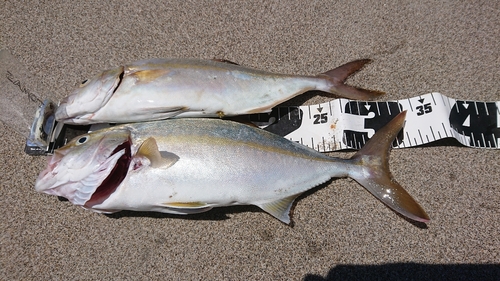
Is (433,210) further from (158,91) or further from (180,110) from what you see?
(158,91)

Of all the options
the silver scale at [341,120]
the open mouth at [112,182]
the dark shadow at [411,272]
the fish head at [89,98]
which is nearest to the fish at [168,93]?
the fish head at [89,98]

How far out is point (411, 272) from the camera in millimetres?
1781

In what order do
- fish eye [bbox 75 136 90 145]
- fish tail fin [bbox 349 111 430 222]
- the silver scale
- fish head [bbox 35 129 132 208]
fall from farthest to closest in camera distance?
1. the silver scale
2. fish tail fin [bbox 349 111 430 222]
3. fish eye [bbox 75 136 90 145]
4. fish head [bbox 35 129 132 208]

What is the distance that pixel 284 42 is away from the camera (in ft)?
7.85

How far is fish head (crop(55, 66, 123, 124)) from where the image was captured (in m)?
1.81

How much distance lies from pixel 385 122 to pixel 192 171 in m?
1.31

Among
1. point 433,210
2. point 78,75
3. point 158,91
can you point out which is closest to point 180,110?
point 158,91

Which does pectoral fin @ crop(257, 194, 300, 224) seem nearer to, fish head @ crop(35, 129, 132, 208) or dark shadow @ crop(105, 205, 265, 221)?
dark shadow @ crop(105, 205, 265, 221)

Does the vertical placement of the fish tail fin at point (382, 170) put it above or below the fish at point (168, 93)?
below

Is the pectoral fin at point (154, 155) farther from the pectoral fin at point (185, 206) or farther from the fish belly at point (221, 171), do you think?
the pectoral fin at point (185, 206)

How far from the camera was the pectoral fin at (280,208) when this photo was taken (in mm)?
1756

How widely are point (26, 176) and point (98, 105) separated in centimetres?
72

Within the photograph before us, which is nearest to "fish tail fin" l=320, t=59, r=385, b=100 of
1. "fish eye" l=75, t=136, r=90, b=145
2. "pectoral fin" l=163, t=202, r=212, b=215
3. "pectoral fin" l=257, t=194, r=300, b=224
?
"pectoral fin" l=257, t=194, r=300, b=224

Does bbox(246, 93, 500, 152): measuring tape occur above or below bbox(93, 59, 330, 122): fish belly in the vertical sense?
below
